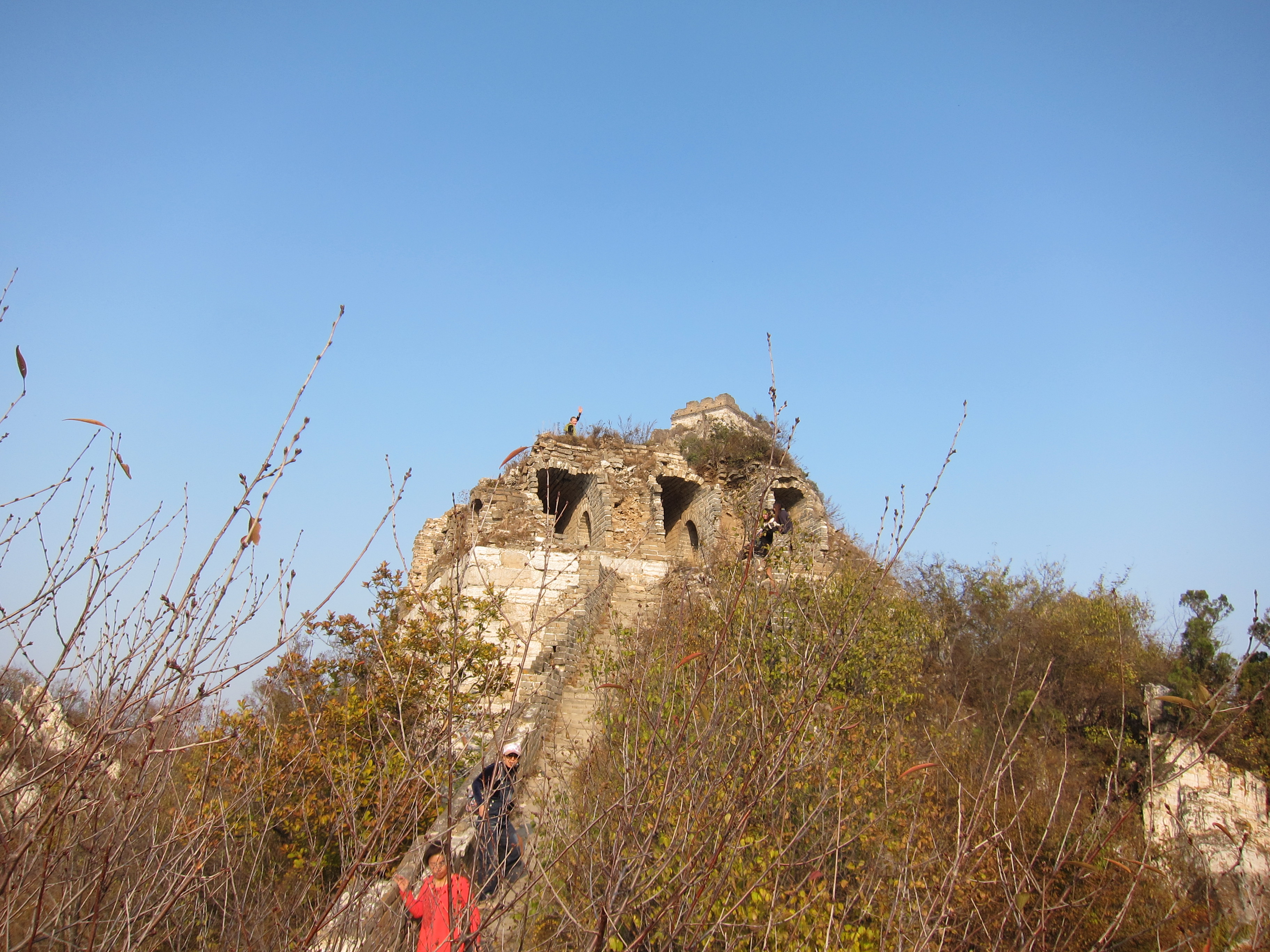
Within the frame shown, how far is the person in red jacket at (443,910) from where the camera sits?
99.7 inches

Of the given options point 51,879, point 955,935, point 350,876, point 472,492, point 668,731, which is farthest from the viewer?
point 472,492

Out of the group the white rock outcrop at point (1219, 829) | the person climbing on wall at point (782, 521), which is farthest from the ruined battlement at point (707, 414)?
the white rock outcrop at point (1219, 829)

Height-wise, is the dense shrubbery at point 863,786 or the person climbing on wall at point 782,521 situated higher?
the person climbing on wall at point 782,521

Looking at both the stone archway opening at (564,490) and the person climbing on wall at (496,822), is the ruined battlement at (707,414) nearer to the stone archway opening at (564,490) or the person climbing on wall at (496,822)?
the stone archway opening at (564,490)

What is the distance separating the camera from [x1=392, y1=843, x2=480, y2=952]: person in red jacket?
2531mm

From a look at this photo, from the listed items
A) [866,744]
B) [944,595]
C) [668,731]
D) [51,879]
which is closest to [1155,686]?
[944,595]

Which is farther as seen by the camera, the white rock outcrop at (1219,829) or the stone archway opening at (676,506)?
the stone archway opening at (676,506)

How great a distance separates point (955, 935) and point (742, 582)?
4729mm

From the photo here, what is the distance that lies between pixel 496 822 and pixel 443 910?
0.44 m

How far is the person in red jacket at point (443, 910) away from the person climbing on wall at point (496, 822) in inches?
4.5

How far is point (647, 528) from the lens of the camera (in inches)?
643

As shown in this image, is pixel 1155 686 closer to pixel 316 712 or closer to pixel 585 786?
pixel 585 786

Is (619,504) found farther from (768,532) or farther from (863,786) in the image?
(863,786)

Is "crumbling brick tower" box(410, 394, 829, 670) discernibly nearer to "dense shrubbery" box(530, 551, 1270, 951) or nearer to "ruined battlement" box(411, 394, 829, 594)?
"ruined battlement" box(411, 394, 829, 594)
